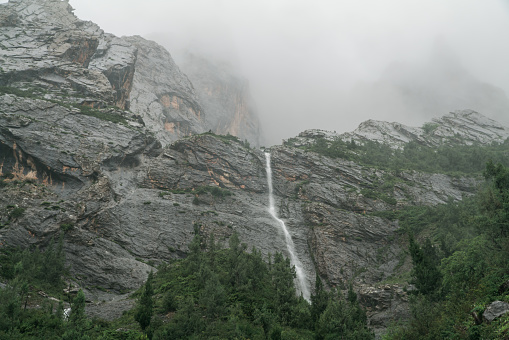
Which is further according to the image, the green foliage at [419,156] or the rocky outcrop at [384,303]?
the green foliage at [419,156]

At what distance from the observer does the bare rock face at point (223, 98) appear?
561 feet

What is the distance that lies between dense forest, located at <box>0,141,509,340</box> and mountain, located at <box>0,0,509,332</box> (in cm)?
676

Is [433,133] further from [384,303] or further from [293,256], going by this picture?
[384,303]

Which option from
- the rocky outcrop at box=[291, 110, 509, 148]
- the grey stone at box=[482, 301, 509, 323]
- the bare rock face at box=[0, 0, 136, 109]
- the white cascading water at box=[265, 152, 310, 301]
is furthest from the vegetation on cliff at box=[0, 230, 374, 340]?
the rocky outcrop at box=[291, 110, 509, 148]

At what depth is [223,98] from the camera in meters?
179

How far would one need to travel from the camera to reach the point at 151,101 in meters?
126

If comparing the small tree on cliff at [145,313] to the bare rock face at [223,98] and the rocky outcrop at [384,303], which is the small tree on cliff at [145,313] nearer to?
the rocky outcrop at [384,303]

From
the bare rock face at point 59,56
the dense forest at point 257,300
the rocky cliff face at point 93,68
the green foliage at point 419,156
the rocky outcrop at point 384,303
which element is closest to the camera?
the dense forest at point 257,300

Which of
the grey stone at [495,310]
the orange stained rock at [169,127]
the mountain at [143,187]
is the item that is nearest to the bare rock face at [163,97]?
the orange stained rock at [169,127]

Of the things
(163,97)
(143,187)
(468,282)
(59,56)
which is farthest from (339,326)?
(163,97)

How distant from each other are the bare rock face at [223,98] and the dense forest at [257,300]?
12417 cm

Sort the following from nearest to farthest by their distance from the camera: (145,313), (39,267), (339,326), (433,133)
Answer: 1. (145,313)
2. (339,326)
3. (39,267)
4. (433,133)

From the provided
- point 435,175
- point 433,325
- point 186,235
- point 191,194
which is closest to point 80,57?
point 191,194

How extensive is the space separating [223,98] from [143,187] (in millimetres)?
114159
